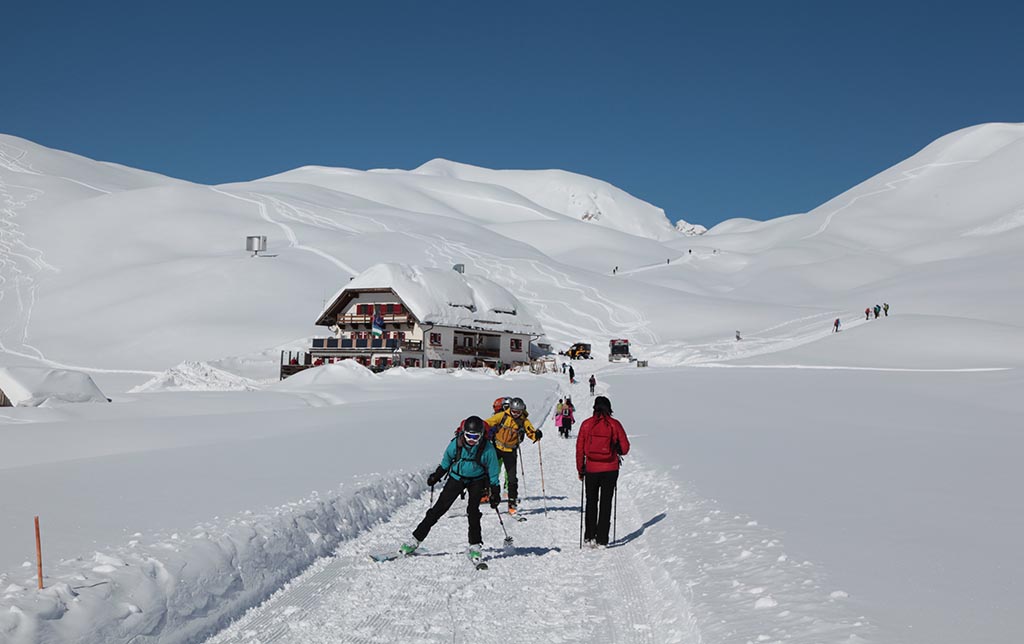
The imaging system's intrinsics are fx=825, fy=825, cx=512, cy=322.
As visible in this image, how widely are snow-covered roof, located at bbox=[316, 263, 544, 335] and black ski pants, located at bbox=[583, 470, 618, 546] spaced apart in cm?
5563

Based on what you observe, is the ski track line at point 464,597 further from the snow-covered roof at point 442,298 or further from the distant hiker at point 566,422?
the snow-covered roof at point 442,298

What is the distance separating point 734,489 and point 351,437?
9.62 meters

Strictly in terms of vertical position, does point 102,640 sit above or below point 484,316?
below

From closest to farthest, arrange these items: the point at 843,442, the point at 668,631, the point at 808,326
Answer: the point at 668,631 < the point at 843,442 < the point at 808,326

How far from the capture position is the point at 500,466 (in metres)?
10.3

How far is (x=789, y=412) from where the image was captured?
2761cm

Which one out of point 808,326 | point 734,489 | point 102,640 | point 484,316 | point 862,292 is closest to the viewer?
point 102,640

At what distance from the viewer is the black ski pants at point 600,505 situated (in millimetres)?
9891

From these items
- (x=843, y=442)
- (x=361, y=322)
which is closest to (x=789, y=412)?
(x=843, y=442)

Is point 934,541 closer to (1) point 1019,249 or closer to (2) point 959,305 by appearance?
(2) point 959,305

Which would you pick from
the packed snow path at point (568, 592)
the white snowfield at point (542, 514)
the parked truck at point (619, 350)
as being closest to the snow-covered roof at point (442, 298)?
the parked truck at point (619, 350)

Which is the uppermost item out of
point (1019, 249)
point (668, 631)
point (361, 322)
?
point (1019, 249)

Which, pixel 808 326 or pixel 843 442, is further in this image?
pixel 808 326

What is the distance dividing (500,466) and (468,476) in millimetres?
1171
